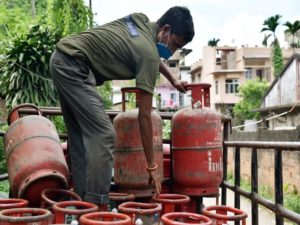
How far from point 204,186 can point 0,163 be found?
573 centimetres

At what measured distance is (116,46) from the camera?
8.30ft

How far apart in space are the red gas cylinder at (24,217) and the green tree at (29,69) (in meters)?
7.43

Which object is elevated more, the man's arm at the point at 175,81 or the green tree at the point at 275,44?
the green tree at the point at 275,44

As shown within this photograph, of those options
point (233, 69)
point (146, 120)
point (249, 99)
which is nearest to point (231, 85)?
point (233, 69)

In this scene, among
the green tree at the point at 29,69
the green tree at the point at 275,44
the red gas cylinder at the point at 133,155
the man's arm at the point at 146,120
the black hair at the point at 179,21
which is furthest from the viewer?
the green tree at the point at 275,44

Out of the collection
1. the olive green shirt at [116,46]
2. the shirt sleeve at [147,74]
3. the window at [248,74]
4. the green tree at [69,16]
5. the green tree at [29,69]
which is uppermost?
the window at [248,74]

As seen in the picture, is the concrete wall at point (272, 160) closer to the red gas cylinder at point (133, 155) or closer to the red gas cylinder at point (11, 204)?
the red gas cylinder at point (133, 155)

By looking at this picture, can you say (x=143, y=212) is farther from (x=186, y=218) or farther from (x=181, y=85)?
(x=181, y=85)

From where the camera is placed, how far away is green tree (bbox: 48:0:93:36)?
31.0 ft

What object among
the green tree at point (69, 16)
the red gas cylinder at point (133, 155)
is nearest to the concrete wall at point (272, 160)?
the green tree at point (69, 16)

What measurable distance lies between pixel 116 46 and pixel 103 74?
188 mm

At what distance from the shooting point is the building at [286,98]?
64.2 ft

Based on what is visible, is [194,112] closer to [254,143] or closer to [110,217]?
[254,143]

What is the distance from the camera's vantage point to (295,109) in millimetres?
19156
